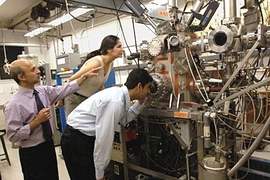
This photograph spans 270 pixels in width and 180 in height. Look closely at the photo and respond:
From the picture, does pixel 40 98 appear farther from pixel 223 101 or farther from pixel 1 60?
pixel 1 60

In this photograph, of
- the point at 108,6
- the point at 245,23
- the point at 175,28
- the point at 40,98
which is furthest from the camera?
the point at 108,6

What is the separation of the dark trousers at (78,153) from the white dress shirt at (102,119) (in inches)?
2.1

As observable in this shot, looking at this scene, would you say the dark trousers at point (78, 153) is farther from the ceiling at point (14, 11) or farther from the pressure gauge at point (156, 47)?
the ceiling at point (14, 11)

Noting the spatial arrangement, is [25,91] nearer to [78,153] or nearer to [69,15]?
[78,153]

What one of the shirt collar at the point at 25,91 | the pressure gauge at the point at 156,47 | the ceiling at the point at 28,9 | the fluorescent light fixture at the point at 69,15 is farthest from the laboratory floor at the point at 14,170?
the fluorescent light fixture at the point at 69,15

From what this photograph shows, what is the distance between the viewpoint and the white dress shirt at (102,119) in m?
1.40

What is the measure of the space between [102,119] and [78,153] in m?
0.38

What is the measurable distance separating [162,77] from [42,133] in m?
1.03

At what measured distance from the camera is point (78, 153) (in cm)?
160

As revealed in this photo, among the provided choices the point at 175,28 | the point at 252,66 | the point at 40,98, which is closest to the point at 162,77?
the point at 175,28

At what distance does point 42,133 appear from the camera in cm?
168

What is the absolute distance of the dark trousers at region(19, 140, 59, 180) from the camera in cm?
165

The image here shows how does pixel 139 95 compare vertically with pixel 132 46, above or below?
below

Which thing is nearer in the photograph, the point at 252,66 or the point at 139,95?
the point at 139,95
